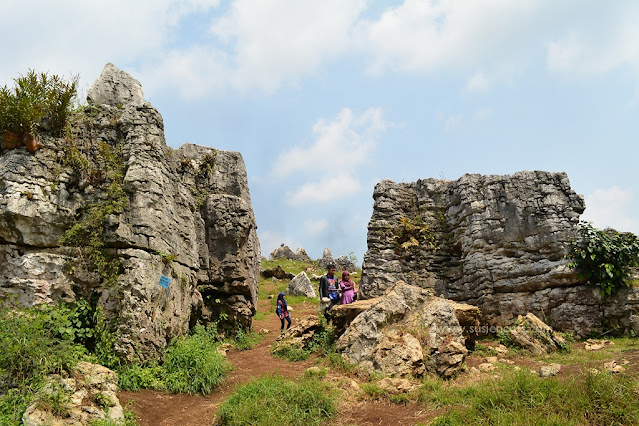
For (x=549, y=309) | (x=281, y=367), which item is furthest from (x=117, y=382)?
(x=549, y=309)

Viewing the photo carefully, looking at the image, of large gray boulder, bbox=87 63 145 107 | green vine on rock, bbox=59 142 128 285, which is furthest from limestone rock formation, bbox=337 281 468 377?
large gray boulder, bbox=87 63 145 107

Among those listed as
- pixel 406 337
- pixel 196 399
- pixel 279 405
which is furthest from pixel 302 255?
pixel 279 405

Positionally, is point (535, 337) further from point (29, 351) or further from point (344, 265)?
point (344, 265)

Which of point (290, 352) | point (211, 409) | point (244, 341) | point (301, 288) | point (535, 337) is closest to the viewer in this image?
point (211, 409)

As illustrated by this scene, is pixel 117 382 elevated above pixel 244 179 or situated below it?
below

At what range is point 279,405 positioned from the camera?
6.68 metres

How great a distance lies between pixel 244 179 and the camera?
1395 centimetres

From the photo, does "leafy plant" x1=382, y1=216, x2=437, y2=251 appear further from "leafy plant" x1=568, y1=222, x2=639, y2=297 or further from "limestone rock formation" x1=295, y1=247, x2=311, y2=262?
"limestone rock formation" x1=295, y1=247, x2=311, y2=262

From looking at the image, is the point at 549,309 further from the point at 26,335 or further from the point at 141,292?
the point at 26,335

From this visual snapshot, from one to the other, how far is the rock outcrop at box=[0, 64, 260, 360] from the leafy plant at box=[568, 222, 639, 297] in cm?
1081

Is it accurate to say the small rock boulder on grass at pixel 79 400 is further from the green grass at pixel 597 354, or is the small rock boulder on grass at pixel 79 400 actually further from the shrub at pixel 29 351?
the green grass at pixel 597 354

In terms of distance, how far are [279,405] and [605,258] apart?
10.2 metres

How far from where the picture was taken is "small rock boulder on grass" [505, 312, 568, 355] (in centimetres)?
1024

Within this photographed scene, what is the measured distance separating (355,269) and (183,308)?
63.8ft
